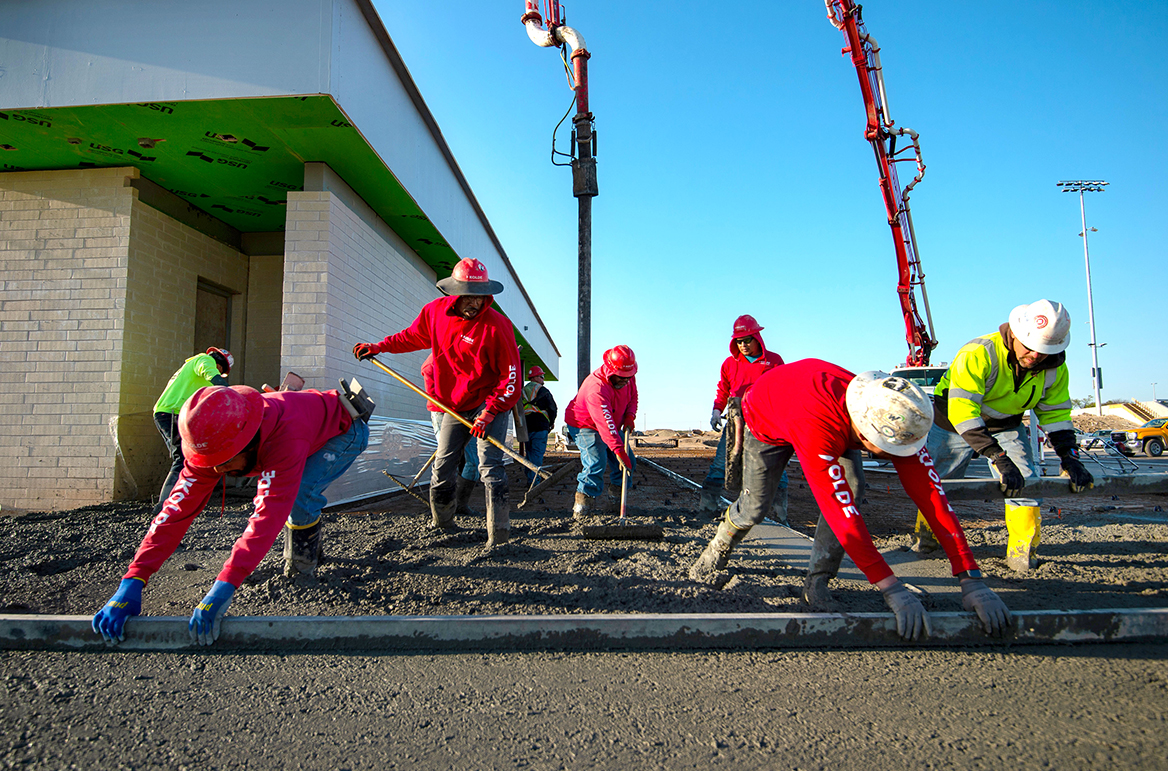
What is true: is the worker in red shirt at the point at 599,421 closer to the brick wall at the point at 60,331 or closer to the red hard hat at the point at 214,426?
the red hard hat at the point at 214,426

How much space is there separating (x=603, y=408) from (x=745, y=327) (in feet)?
4.97

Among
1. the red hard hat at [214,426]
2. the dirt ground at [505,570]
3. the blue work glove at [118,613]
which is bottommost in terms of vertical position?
the dirt ground at [505,570]

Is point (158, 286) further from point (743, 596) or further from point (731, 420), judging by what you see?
point (743, 596)

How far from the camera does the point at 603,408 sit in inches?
193

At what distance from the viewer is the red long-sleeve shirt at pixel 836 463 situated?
2.30 metres

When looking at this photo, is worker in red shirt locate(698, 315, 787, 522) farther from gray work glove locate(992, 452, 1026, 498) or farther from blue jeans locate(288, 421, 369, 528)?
blue jeans locate(288, 421, 369, 528)

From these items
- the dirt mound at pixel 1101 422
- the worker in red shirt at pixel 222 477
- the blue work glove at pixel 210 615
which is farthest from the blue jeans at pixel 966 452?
the dirt mound at pixel 1101 422

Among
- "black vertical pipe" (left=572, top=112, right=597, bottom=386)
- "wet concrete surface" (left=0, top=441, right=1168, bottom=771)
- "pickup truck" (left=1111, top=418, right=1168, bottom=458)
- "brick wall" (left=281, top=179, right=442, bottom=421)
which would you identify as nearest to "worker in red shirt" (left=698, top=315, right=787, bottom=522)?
"wet concrete surface" (left=0, top=441, right=1168, bottom=771)

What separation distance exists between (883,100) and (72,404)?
570 inches

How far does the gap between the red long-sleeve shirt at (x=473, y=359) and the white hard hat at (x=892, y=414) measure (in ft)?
7.77

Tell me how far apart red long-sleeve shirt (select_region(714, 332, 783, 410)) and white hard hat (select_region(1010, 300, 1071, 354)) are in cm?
187

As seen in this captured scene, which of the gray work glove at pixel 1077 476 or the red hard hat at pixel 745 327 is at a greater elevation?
the red hard hat at pixel 745 327

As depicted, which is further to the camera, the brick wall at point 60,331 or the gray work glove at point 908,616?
the brick wall at point 60,331

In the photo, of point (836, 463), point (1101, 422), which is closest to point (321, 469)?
point (836, 463)
